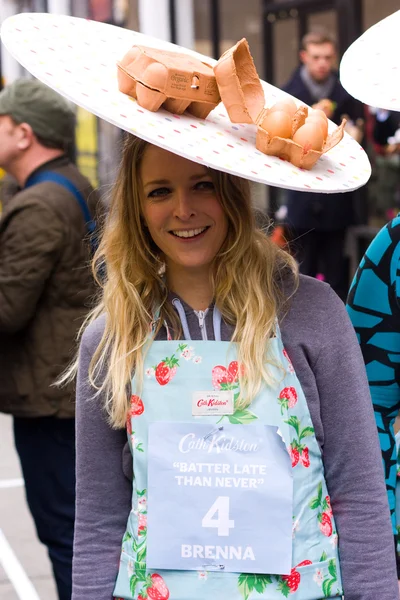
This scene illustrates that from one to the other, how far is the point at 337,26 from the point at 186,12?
3249 millimetres

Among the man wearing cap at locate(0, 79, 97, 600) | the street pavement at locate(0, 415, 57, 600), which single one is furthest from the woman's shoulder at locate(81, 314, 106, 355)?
the street pavement at locate(0, 415, 57, 600)

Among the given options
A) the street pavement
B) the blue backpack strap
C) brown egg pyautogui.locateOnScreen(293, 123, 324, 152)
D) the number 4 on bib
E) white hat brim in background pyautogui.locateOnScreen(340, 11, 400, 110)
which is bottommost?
the street pavement

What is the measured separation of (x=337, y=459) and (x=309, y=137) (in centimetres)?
58

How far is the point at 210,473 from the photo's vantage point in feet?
6.09

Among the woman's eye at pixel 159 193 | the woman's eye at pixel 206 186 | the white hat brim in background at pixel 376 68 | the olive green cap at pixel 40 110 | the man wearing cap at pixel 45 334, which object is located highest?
the white hat brim in background at pixel 376 68

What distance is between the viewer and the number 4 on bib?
1.85 m

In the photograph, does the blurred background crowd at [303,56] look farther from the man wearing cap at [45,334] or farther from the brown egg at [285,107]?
the brown egg at [285,107]

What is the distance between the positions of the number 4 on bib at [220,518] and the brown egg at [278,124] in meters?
0.65

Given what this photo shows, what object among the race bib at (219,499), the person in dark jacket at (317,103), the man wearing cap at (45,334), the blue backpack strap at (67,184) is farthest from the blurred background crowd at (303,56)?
the race bib at (219,499)

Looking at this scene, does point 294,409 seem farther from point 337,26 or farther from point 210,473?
point 337,26

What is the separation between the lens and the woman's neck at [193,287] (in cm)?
202

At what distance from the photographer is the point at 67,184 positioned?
3.88 m

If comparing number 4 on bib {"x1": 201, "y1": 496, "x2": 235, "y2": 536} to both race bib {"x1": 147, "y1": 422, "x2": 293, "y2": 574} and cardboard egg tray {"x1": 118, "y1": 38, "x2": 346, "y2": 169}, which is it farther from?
cardboard egg tray {"x1": 118, "y1": 38, "x2": 346, "y2": 169}

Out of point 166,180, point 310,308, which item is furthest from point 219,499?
point 166,180
